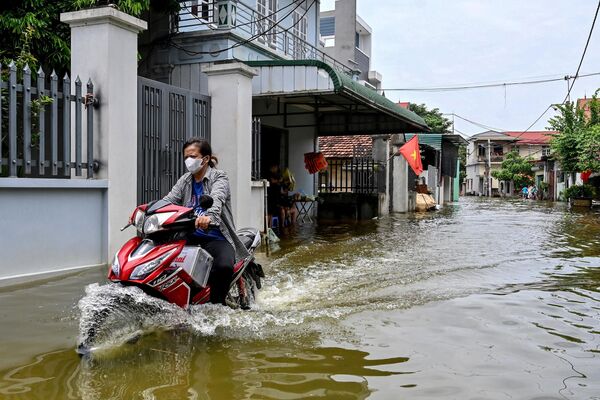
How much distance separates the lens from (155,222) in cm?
407

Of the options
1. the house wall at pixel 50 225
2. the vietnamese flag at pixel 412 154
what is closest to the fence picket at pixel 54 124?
the house wall at pixel 50 225

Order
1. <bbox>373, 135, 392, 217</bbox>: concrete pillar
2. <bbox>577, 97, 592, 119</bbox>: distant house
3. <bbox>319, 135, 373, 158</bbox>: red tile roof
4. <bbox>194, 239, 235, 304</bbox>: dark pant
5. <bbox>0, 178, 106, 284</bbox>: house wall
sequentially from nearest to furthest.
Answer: <bbox>194, 239, 235, 304</bbox>: dark pant
<bbox>0, 178, 106, 284</bbox>: house wall
<bbox>373, 135, 392, 217</bbox>: concrete pillar
<bbox>319, 135, 373, 158</bbox>: red tile roof
<bbox>577, 97, 592, 119</bbox>: distant house

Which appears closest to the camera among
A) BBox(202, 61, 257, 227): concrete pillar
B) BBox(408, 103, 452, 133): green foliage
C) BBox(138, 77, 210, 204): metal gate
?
BBox(138, 77, 210, 204): metal gate

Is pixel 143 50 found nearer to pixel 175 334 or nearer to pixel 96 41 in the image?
pixel 96 41

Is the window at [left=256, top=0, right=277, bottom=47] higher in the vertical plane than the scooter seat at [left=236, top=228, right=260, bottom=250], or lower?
higher

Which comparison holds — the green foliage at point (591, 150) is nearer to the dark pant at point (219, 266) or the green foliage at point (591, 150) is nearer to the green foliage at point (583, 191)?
the green foliage at point (583, 191)

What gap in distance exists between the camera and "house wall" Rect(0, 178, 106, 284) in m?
5.99

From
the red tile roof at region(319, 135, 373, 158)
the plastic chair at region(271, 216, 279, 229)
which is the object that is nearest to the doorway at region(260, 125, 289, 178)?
the plastic chair at region(271, 216, 279, 229)

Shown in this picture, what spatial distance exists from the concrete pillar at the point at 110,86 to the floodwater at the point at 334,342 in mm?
997

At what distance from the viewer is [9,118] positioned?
6082 millimetres

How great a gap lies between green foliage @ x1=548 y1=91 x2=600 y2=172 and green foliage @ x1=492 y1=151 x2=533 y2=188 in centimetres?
2494

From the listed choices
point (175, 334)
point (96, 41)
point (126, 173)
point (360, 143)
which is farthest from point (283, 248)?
point (360, 143)

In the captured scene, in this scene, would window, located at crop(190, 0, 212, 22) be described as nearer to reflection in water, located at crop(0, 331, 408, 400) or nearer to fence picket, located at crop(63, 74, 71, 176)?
fence picket, located at crop(63, 74, 71, 176)

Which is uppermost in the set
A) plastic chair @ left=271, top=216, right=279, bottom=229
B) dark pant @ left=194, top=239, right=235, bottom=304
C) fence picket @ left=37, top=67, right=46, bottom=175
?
fence picket @ left=37, top=67, right=46, bottom=175
